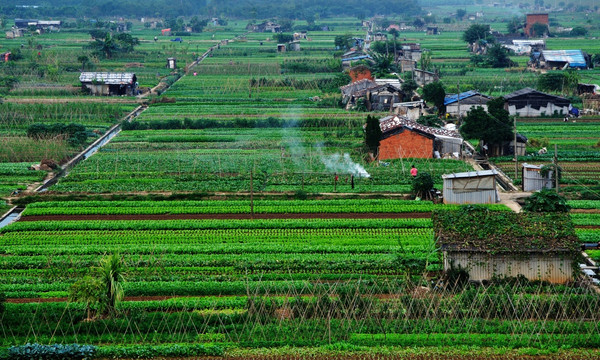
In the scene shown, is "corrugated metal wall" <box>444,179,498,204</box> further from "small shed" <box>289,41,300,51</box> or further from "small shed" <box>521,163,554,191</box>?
"small shed" <box>289,41,300,51</box>

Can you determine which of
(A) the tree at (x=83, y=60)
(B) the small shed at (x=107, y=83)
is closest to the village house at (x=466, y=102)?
(B) the small shed at (x=107, y=83)

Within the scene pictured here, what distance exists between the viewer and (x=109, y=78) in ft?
222

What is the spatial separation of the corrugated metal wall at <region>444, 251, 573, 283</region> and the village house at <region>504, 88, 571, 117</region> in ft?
102

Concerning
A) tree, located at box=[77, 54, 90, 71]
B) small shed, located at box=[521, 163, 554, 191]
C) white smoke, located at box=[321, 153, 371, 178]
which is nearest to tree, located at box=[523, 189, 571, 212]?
small shed, located at box=[521, 163, 554, 191]

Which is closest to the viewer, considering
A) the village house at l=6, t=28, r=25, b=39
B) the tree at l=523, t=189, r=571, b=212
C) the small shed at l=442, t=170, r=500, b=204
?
the tree at l=523, t=189, r=571, b=212

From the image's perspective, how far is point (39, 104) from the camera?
6019 centimetres

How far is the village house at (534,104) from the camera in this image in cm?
5581

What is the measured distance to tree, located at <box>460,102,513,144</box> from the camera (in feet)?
145

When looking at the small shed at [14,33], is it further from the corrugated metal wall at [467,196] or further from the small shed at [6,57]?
the corrugated metal wall at [467,196]

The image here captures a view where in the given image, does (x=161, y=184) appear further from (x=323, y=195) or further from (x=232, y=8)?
(x=232, y=8)

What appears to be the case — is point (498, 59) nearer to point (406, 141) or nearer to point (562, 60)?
point (562, 60)

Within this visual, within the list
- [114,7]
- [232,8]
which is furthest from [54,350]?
[232,8]

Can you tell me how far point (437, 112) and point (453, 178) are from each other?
880 inches

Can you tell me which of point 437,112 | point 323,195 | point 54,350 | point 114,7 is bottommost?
point 54,350
